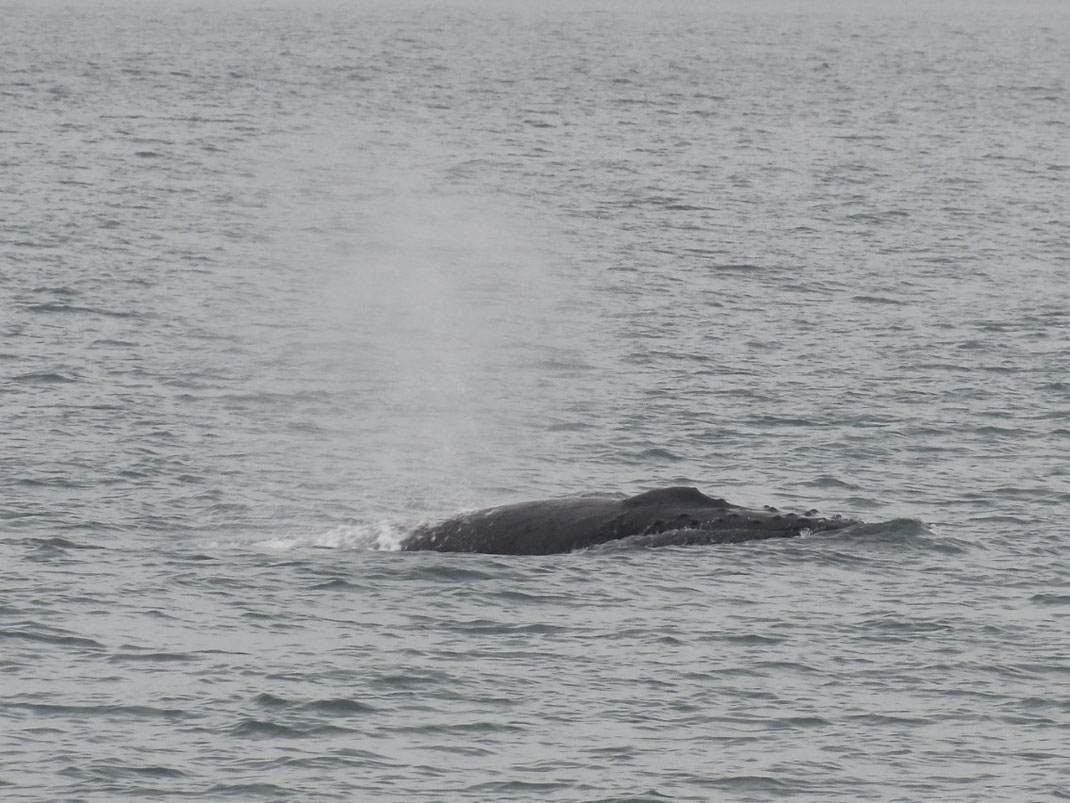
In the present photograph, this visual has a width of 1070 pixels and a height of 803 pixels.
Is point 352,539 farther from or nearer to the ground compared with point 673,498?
nearer to the ground

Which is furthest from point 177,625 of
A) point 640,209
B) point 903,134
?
point 903,134

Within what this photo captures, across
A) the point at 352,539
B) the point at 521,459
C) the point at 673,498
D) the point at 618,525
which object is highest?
the point at 673,498

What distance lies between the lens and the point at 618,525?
35.8m

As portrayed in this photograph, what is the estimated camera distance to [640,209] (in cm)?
8081

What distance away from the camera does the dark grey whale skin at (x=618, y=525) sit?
3556 cm

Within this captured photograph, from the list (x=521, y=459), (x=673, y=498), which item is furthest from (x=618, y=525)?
(x=521, y=459)

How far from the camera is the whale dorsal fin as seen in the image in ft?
118

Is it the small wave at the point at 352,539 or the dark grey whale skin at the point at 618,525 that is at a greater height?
the dark grey whale skin at the point at 618,525

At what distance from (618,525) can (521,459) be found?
27.8ft

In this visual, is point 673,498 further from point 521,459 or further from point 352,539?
point 521,459

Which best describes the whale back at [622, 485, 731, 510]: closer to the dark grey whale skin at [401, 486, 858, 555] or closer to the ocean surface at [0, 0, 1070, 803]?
the dark grey whale skin at [401, 486, 858, 555]

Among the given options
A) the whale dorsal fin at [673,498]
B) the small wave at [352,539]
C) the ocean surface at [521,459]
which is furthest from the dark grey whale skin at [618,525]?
the ocean surface at [521,459]

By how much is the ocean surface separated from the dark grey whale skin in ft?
1.87

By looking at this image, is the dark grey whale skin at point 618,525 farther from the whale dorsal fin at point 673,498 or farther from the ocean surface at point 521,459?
the ocean surface at point 521,459
